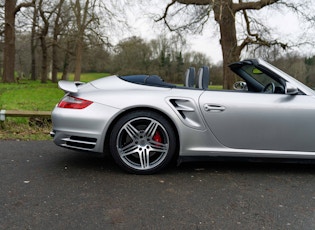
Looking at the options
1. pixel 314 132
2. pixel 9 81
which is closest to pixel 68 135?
pixel 314 132

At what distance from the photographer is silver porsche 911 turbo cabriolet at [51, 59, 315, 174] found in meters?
3.25

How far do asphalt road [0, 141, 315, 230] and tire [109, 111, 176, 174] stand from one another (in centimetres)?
13

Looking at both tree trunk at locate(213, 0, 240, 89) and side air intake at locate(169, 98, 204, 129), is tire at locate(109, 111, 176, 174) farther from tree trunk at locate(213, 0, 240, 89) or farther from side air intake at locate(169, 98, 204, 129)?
tree trunk at locate(213, 0, 240, 89)

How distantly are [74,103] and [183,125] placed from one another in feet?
3.94

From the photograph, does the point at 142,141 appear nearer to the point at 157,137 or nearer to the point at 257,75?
the point at 157,137

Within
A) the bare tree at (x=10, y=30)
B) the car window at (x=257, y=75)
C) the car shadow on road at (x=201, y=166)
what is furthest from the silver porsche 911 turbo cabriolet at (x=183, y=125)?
the bare tree at (x=10, y=30)

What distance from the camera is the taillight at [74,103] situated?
3.27 m

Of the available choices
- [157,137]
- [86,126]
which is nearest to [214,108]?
[157,137]

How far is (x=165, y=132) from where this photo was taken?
3266 mm

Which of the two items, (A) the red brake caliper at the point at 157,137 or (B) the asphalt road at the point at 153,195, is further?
(A) the red brake caliper at the point at 157,137

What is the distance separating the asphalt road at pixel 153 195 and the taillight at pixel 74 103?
729 millimetres

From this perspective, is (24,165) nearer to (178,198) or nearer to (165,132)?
(165,132)

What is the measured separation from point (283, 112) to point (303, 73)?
15.7 m

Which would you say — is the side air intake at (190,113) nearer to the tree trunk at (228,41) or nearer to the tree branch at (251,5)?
the tree trunk at (228,41)
